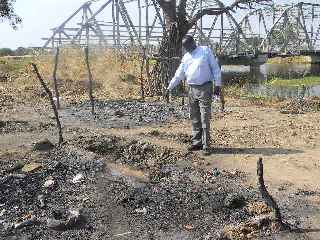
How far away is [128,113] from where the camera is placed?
14.2 meters

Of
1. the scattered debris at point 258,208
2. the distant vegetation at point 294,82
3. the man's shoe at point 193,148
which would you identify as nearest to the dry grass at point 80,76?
the distant vegetation at point 294,82

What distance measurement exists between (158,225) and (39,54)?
81.6 feet

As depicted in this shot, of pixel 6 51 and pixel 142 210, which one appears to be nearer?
pixel 142 210

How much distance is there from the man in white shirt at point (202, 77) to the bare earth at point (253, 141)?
578 mm

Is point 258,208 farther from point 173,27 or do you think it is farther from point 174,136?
point 173,27

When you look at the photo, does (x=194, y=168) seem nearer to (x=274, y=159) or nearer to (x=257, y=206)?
(x=274, y=159)

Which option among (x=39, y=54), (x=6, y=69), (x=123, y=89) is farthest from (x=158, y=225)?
(x=39, y=54)

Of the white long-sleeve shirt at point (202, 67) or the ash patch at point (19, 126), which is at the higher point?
the white long-sleeve shirt at point (202, 67)

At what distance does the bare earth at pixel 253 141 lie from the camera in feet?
22.3

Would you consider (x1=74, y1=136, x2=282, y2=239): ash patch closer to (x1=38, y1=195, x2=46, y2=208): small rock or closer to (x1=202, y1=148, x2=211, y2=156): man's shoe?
(x1=202, y1=148, x2=211, y2=156): man's shoe

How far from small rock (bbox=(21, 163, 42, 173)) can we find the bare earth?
50.2 inches

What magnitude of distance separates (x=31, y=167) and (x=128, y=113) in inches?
242

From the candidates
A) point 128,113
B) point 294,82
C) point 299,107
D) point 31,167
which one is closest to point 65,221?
point 31,167

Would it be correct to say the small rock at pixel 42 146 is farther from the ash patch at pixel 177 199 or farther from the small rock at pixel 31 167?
the ash patch at pixel 177 199
